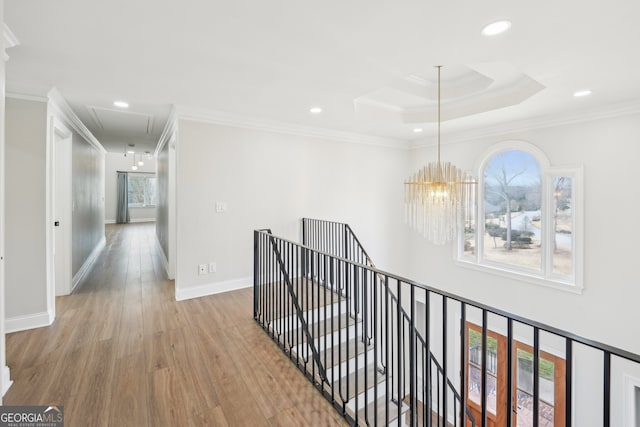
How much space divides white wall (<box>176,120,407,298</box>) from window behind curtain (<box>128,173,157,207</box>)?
10.4m

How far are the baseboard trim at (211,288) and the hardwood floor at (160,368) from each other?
125mm

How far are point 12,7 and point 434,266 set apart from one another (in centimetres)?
615

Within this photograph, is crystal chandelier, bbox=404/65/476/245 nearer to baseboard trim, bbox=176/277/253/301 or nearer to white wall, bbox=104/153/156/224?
A: baseboard trim, bbox=176/277/253/301

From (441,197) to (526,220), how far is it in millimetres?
2343

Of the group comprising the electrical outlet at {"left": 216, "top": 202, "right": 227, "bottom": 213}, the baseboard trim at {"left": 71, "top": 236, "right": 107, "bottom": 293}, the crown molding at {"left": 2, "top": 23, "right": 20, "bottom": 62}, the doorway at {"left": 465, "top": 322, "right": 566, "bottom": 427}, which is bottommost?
the doorway at {"left": 465, "top": 322, "right": 566, "bottom": 427}

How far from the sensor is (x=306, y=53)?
7.75 ft

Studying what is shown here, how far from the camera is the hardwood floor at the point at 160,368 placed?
192 centimetres

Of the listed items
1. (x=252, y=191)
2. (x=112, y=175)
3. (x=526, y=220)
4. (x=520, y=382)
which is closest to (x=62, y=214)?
(x=252, y=191)

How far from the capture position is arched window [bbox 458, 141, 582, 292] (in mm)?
4086

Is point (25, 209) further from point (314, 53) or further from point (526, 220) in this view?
point (526, 220)

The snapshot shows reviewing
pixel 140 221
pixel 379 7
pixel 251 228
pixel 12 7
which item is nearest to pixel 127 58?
pixel 12 7

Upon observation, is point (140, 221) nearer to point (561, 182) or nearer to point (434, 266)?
point (434, 266)

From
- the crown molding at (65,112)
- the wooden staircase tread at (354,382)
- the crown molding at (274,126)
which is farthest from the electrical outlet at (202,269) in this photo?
the crown molding at (65,112)

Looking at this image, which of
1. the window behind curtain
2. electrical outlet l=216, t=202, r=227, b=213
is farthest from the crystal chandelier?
the window behind curtain
